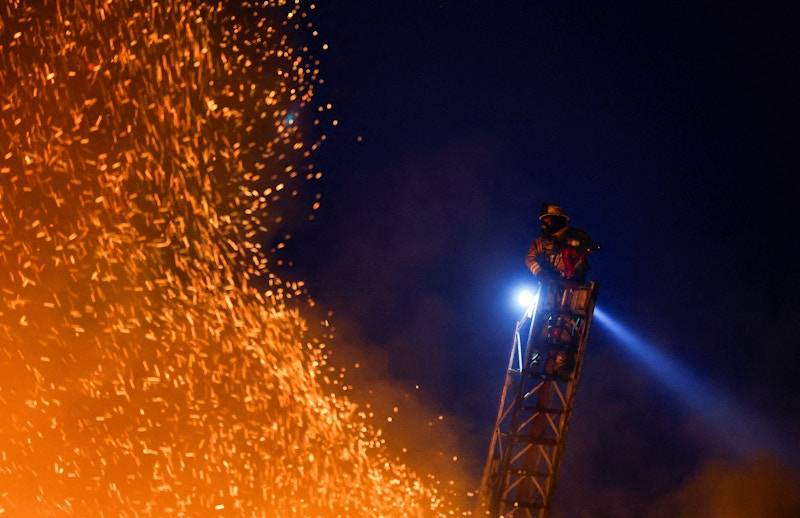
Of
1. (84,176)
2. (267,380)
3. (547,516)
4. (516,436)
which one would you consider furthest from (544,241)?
(84,176)

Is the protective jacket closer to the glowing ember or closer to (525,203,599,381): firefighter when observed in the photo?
(525,203,599,381): firefighter

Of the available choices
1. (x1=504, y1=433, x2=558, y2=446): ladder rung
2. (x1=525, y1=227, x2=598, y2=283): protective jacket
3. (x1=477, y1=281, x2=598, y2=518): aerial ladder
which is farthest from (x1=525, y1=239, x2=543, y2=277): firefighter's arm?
(x1=504, y1=433, x2=558, y2=446): ladder rung

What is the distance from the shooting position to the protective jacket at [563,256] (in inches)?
289

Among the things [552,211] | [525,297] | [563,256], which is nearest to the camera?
[552,211]

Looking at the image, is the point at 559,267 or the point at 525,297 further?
the point at 525,297

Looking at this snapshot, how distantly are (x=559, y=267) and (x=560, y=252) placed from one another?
0.37 feet

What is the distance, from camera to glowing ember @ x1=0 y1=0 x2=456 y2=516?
314 inches

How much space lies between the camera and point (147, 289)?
344 inches

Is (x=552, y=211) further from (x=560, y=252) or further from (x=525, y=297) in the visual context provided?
(x=525, y=297)

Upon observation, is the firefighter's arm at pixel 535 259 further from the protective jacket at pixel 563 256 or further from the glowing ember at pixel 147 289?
the glowing ember at pixel 147 289

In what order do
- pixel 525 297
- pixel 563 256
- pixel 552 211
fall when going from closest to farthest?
1. pixel 552 211
2. pixel 563 256
3. pixel 525 297

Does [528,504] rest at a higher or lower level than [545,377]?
lower

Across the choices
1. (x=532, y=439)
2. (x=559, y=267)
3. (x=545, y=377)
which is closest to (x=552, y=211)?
(x=559, y=267)

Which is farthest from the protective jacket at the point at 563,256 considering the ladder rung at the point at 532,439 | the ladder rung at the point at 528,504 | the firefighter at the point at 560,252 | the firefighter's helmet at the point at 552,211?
the ladder rung at the point at 528,504
